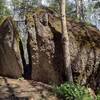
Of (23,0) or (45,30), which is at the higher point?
(23,0)

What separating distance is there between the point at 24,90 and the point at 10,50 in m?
2.33

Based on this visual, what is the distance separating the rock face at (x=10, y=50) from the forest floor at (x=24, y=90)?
2.25ft

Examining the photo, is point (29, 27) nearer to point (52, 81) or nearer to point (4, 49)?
point (4, 49)

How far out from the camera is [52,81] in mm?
11289

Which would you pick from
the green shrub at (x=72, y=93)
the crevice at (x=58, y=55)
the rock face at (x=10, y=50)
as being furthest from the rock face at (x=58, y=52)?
the green shrub at (x=72, y=93)

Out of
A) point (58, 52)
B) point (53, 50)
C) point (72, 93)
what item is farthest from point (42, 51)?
point (72, 93)

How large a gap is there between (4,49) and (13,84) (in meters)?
1.80

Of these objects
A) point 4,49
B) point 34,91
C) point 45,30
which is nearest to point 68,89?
point 34,91

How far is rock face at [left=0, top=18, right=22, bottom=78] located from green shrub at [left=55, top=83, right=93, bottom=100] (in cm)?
259

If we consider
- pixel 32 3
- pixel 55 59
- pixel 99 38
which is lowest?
pixel 55 59

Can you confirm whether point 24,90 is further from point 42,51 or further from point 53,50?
point 53,50

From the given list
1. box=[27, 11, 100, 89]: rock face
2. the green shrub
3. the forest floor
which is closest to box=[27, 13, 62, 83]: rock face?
box=[27, 11, 100, 89]: rock face

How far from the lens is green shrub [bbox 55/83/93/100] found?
31.1ft

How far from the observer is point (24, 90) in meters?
10.1
